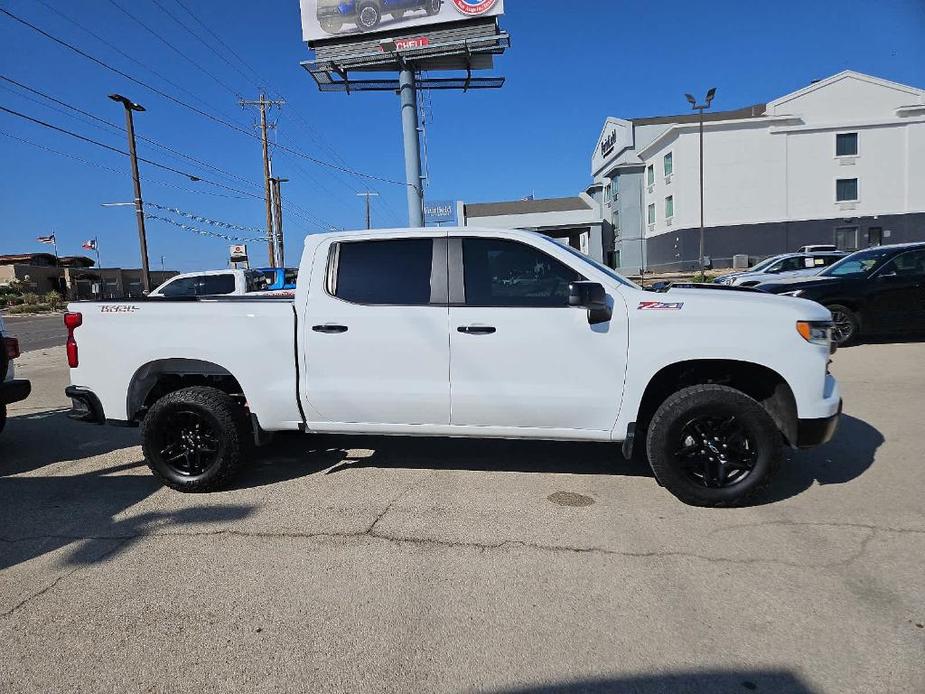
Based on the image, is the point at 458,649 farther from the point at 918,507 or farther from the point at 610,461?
the point at 918,507

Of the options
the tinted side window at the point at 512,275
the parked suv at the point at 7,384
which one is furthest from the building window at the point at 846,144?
the parked suv at the point at 7,384

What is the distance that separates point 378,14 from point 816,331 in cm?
3625

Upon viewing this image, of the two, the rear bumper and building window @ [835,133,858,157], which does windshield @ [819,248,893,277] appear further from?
building window @ [835,133,858,157]

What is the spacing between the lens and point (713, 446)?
12.9ft

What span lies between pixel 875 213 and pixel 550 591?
49588mm

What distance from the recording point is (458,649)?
2.59 meters

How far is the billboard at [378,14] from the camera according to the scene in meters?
33.1

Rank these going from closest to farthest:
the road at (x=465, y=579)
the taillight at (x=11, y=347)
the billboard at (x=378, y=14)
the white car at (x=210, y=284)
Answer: the road at (x=465, y=579)
the taillight at (x=11, y=347)
the white car at (x=210, y=284)
the billboard at (x=378, y=14)

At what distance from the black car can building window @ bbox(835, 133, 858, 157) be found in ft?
129

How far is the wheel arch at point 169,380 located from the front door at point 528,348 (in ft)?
5.95

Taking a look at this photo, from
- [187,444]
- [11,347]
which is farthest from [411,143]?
[187,444]

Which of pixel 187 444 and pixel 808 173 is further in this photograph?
pixel 808 173

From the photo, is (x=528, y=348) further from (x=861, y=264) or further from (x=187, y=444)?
(x=861, y=264)

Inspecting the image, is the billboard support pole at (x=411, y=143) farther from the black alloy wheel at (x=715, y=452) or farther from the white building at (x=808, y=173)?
the black alloy wheel at (x=715, y=452)
